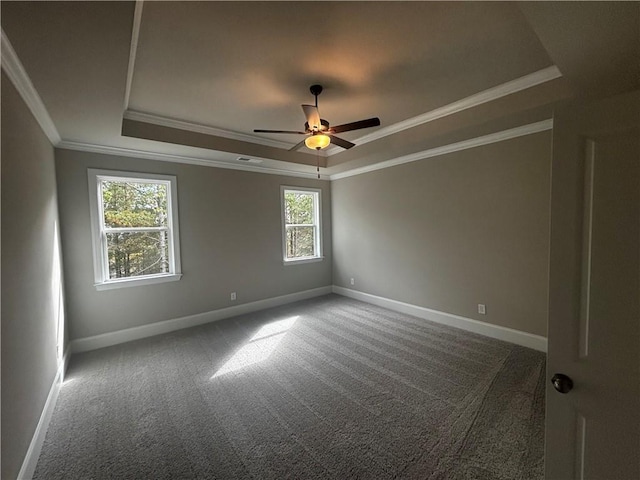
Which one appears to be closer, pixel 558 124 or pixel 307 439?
pixel 558 124

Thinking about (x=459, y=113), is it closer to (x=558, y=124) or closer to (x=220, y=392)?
(x=558, y=124)

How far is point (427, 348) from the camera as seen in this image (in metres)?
3.20

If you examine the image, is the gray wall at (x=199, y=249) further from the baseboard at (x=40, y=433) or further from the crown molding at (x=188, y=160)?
the baseboard at (x=40, y=433)

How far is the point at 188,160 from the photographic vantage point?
396 cm

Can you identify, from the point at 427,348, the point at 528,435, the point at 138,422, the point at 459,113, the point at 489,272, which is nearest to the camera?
the point at 528,435

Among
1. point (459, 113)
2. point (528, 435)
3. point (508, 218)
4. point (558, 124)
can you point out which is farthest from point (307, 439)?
point (459, 113)

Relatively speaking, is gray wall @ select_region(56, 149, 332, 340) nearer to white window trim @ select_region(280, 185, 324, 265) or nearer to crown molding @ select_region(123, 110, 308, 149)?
white window trim @ select_region(280, 185, 324, 265)

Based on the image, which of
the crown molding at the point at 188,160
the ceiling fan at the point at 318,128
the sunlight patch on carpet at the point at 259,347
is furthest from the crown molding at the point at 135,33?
the sunlight patch on carpet at the point at 259,347

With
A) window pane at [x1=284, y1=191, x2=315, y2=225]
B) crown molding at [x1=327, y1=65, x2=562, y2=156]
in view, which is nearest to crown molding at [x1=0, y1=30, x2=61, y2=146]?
window pane at [x1=284, y1=191, x2=315, y2=225]

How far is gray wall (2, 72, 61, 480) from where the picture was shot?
59.5 inches

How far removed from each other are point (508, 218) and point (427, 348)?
6.06 feet

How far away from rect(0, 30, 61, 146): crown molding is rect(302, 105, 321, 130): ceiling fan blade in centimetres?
183

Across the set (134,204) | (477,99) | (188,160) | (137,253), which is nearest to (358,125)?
(477,99)

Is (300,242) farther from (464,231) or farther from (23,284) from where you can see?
(23,284)
